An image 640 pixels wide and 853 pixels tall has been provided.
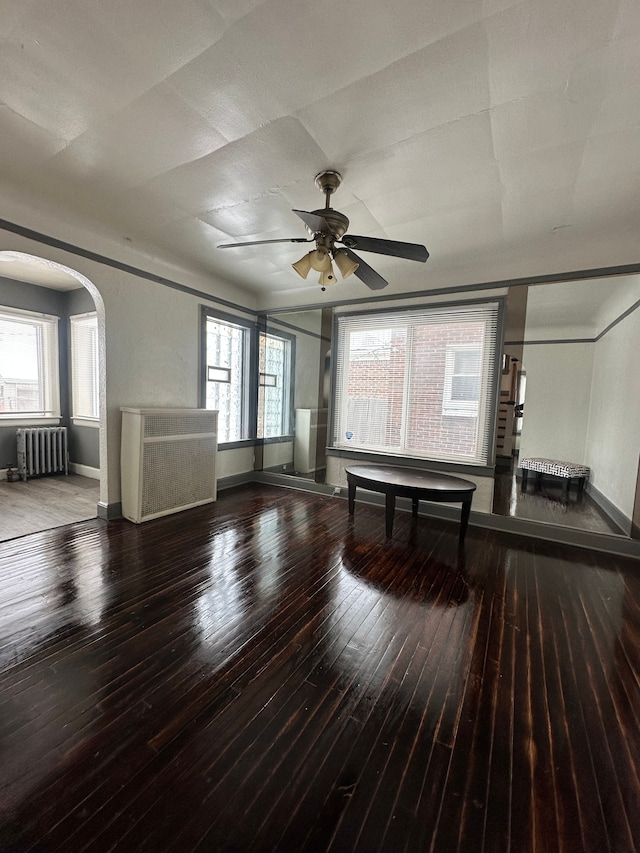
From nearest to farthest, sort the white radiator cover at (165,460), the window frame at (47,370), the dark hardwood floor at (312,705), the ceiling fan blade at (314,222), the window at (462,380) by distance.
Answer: the dark hardwood floor at (312,705), the ceiling fan blade at (314,222), the white radiator cover at (165,460), the window at (462,380), the window frame at (47,370)

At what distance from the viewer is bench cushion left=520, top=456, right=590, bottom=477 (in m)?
4.62

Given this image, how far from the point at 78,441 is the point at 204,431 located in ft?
9.09

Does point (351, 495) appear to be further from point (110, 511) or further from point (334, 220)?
point (334, 220)

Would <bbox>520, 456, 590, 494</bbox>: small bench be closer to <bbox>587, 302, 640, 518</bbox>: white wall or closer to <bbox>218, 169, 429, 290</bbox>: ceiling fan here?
<bbox>587, 302, 640, 518</bbox>: white wall

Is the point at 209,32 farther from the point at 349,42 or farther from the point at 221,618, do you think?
the point at 221,618

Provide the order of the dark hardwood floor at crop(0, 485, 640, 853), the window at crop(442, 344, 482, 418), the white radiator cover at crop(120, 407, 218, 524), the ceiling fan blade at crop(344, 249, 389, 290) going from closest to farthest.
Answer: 1. the dark hardwood floor at crop(0, 485, 640, 853)
2. the ceiling fan blade at crop(344, 249, 389, 290)
3. the white radiator cover at crop(120, 407, 218, 524)
4. the window at crop(442, 344, 482, 418)

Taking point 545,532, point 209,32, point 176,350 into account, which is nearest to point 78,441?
point 176,350

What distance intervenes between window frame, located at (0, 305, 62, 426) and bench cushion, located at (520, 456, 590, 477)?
23.4 feet

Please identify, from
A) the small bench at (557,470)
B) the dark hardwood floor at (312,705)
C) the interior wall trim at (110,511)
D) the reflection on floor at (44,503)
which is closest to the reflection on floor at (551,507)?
the small bench at (557,470)

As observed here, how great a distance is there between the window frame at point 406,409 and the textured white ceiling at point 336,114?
2.61ft

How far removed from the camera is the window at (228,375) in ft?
15.2

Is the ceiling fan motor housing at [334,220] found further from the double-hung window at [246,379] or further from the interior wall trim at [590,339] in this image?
the double-hung window at [246,379]

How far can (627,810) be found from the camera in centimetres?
113

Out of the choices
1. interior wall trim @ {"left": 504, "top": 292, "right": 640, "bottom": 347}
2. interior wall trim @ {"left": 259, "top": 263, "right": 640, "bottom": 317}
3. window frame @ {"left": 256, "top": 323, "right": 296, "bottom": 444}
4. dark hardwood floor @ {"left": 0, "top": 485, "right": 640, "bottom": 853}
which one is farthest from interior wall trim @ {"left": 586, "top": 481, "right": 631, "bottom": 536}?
window frame @ {"left": 256, "top": 323, "right": 296, "bottom": 444}
